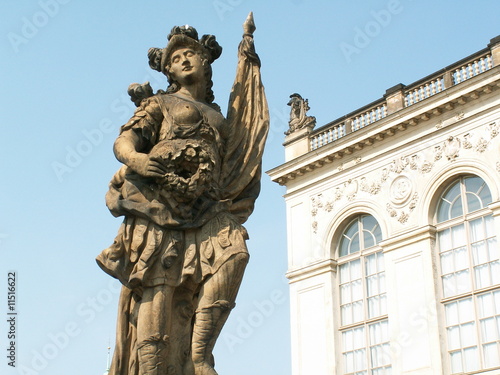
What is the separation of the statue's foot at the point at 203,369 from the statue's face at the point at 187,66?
1782 millimetres

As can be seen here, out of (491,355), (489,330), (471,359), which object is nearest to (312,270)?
(471,359)

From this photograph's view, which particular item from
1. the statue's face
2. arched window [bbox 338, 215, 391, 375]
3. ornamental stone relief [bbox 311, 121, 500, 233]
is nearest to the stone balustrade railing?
ornamental stone relief [bbox 311, 121, 500, 233]

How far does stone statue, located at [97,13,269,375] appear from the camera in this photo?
4188 mm

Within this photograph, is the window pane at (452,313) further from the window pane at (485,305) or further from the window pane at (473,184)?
the window pane at (473,184)

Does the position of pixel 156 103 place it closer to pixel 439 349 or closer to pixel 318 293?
pixel 439 349

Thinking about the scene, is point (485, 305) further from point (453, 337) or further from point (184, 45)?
point (184, 45)

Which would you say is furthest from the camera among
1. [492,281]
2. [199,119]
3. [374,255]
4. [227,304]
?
[374,255]

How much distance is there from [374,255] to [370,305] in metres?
1.75

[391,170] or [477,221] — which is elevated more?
[391,170]

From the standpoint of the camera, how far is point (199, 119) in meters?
4.62

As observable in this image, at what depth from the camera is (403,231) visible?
26.8 meters

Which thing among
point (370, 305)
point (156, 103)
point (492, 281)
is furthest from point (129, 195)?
point (370, 305)

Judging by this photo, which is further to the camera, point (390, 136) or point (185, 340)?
point (390, 136)

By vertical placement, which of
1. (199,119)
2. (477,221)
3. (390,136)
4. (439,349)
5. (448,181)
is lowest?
(199,119)
